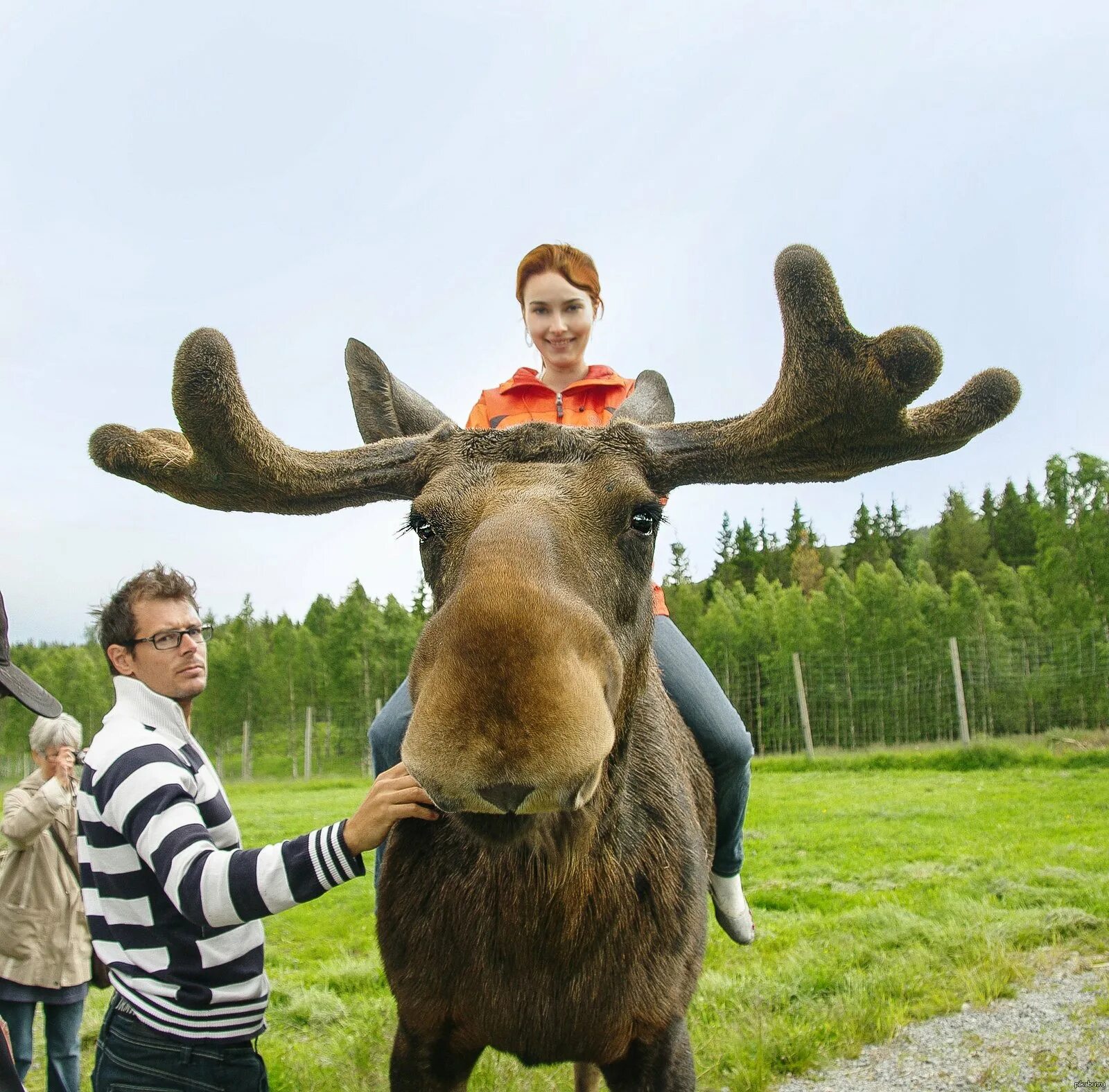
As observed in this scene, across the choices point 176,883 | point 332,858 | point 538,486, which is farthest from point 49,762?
point 538,486

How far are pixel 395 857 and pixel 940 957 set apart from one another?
5.65 meters

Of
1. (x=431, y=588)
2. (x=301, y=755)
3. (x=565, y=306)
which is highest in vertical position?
(x=565, y=306)

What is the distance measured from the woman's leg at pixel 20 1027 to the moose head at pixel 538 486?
3.86 metres

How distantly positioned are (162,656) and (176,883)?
3.68 feet

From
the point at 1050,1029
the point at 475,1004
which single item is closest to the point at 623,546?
the point at 475,1004

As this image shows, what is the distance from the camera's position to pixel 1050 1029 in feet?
18.4

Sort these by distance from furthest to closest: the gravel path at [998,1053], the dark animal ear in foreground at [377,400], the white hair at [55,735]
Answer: the white hair at [55,735]
the gravel path at [998,1053]
the dark animal ear in foreground at [377,400]

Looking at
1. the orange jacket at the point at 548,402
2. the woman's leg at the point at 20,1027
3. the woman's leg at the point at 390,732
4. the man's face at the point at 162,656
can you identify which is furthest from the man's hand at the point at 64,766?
the orange jacket at the point at 548,402

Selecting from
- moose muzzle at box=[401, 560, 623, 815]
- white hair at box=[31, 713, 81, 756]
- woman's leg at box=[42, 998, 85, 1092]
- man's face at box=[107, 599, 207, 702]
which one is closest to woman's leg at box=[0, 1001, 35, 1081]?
woman's leg at box=[42, 998, 85, 1092]

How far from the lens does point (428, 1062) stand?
11.3 feet

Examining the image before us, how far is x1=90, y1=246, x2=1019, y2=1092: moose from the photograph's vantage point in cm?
293

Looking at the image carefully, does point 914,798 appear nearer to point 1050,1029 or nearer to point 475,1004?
point 1050,1029

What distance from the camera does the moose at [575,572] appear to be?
293 cm

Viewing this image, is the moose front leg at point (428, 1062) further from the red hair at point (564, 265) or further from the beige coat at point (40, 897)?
the red hair at point (564, 265)
